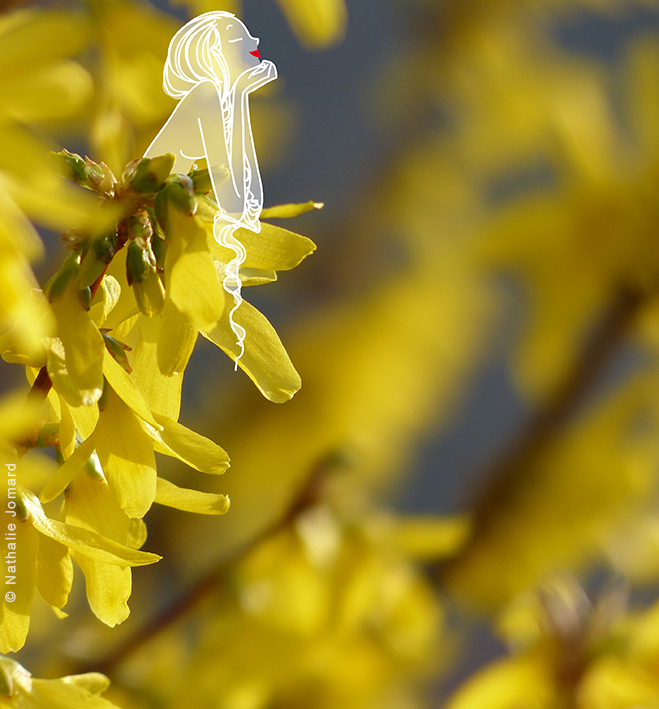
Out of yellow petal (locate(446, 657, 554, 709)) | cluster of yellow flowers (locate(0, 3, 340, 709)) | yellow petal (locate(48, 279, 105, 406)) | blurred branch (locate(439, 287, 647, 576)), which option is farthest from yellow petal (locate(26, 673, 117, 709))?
blurred branch (locate(439, 287, 647, 576))

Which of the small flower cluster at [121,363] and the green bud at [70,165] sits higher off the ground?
the green bud at [70,165]

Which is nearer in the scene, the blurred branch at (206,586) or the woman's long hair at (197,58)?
the woman's long hair at (197,58)

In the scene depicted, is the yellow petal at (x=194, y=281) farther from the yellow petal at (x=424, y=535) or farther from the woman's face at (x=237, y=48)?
the yellow petal at (x=424, y=535)

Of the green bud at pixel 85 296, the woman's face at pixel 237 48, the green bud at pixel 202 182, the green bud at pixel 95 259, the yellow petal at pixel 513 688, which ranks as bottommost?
the yellow petal at pixel 513 688

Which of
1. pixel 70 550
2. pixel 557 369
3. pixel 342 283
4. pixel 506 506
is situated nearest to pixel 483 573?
pixel 506 506

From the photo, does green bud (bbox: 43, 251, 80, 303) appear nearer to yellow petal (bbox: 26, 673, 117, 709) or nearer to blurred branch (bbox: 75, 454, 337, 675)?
yellow petal (bbox: 26, 673, 117, 709)

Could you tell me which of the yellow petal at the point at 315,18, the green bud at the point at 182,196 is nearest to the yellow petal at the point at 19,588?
the green bud at the point at 182,196

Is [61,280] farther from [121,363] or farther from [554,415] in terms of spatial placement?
[554,415]

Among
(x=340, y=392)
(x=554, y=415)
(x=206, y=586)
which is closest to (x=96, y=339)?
(x=206, y=586)
